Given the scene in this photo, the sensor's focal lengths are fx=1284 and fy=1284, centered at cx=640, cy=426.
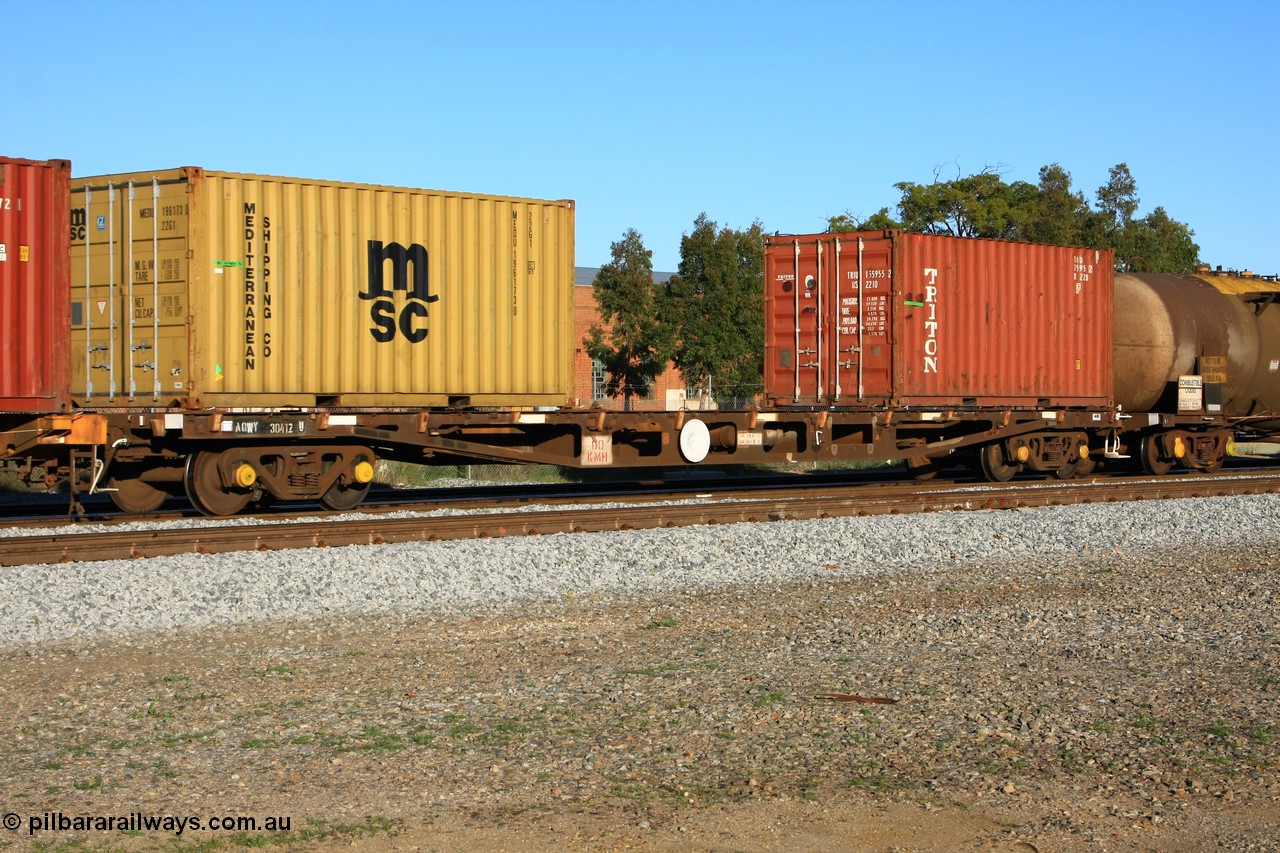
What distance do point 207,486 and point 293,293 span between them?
2.32 m

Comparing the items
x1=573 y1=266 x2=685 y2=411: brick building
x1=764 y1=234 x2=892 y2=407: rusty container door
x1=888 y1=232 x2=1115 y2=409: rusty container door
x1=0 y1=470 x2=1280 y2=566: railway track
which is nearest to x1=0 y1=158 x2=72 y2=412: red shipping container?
x1=0 y1=470 x2=1280 y2=566: railway track

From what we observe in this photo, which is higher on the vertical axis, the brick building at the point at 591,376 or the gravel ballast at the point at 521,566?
the brick building at the point at 591,376

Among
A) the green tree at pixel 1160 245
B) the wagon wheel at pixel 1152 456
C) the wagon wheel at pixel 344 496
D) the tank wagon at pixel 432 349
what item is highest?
the green tree at pixel 1160 245

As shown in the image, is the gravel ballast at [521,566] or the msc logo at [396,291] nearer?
the gravel ballast at [521,566]

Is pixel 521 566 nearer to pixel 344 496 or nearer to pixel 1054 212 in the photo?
pixel 344 496

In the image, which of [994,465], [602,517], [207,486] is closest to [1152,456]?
[994,465]

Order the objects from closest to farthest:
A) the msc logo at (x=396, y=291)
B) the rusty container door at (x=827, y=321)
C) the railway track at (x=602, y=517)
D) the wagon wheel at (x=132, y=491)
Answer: the railway track at (x=602, y=517), the wagon wheel at (x=132, y=491), the msc logo at (x=396, y=291), the rusty container door at (x=827, y=321)

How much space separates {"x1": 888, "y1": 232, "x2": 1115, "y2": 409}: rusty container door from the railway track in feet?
4.87

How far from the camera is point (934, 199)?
177ft

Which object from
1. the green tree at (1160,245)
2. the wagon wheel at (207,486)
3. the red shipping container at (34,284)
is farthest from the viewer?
the green tree at (1160,245)

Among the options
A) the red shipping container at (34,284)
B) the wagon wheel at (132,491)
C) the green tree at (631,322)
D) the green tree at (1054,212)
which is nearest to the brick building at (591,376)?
the green tree at (631,322)

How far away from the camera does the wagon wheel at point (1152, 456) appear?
21.6 metres

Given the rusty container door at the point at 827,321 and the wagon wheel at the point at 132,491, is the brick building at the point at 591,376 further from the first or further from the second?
the wagon wheel at the point at 132,491

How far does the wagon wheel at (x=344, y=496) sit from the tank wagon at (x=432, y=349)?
0.04m
